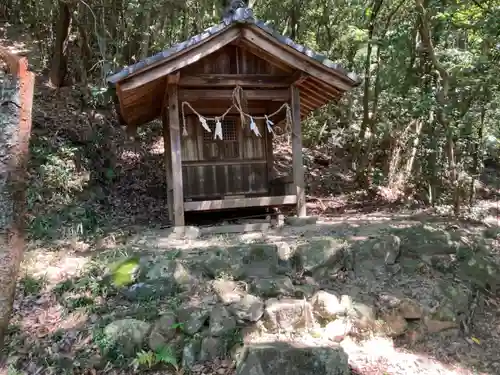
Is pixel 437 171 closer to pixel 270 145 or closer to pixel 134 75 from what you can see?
pixel 270 145

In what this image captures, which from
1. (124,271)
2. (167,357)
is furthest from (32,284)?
(167,357)

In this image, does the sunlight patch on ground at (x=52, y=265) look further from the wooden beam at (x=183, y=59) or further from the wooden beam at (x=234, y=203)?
the wooden beam at (x=183, y=59)

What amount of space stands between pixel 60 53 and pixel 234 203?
8380 mm

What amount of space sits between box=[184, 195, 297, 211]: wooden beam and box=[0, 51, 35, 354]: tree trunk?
456cm

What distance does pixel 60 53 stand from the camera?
1258 centimetres

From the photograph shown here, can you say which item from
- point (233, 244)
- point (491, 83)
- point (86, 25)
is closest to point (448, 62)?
point (491, 83)

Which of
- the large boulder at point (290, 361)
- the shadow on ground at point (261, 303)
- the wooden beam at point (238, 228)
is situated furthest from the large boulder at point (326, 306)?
the wooden beam at point (238, 228)

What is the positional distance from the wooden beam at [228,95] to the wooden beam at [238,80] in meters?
0.12

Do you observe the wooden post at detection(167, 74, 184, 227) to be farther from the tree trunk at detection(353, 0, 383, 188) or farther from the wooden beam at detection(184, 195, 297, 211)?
the tree trunk at detection(353, 0, 383, 188)

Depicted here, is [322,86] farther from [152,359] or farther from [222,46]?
[152,359]

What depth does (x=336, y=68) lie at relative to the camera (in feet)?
25.8

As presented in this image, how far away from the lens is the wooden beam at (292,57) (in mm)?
7469

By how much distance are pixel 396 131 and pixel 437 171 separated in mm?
2274

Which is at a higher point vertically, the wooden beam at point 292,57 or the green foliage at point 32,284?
the wooden beam at point 292,57
